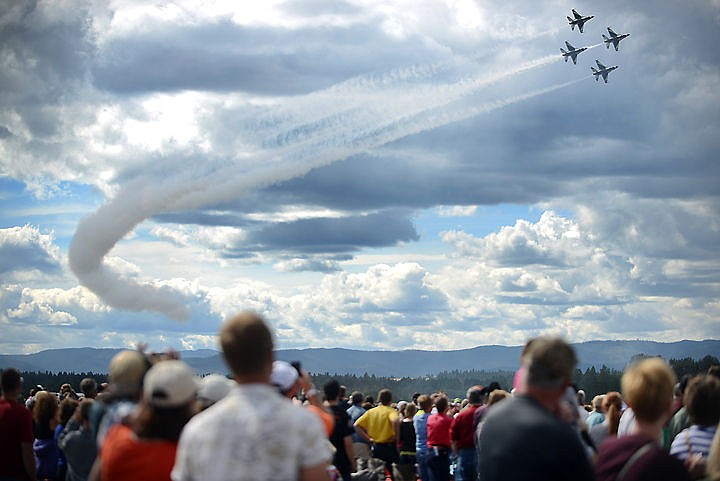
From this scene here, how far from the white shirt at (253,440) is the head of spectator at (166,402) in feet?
1.76

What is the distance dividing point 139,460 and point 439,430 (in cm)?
1145

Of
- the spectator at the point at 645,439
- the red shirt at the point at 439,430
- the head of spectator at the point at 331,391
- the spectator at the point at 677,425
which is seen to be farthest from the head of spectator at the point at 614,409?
the spectator at the point at 645,439

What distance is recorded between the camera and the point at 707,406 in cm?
809

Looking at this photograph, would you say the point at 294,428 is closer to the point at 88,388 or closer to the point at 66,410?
the point at 66,410

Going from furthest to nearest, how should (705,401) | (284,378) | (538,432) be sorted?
(284,378) < (705,401) < (538,432)

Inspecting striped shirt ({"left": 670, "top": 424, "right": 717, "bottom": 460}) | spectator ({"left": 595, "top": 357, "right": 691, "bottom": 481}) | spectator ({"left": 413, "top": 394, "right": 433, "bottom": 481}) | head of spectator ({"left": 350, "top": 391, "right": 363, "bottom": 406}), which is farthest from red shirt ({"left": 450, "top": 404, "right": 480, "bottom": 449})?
spectator ({"left": 595, "top": 357, "right": 691, "bottom": 481})

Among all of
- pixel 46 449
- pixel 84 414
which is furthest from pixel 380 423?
pixel 84 414

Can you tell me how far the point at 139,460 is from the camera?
600cm

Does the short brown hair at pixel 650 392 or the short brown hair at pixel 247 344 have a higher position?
the short brown hair at pixel 247 344

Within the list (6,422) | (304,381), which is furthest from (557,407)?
(6,422)

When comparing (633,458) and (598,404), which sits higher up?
(633,458)

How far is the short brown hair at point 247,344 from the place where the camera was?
5.38 m

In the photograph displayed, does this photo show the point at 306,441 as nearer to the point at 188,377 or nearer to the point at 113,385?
the point at 188,377

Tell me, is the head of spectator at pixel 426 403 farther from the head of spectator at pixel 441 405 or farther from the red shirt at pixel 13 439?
the red shirt at pixel 13 439
